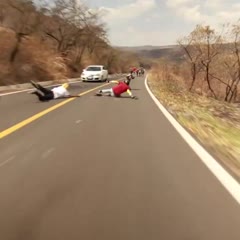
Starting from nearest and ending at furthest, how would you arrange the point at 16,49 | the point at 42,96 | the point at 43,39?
the point at 42,96, the point at 16,49, the point at 43,39

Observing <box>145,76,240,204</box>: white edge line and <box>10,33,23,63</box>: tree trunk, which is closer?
<box>145,76,240,204</box>: white edge line

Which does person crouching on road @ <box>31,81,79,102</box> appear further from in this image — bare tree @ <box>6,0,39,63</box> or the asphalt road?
bare tree @ <box>6,0,39,63</box>

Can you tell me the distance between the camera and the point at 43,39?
56375 mm

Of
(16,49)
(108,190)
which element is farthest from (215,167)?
(16,49)

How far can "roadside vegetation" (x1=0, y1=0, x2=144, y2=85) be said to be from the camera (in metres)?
40.1

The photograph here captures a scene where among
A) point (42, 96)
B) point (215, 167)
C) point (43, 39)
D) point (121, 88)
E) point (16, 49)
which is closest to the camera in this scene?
point (215, 167)

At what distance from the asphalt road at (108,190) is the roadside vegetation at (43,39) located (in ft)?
84.6

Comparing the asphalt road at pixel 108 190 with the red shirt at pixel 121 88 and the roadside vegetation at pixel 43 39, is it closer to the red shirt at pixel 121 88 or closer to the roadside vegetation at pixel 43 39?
the red shirt at pixel 121 88

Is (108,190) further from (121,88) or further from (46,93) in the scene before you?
(121,88)

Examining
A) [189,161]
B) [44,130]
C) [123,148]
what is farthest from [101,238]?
[44,130]

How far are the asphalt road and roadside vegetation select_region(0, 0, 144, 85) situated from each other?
25.8 m

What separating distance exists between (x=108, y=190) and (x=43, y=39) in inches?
2056

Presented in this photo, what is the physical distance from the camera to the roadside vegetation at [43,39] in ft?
131

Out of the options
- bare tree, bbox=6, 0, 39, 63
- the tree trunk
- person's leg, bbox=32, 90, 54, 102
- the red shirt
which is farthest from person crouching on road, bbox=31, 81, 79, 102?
bare tree, bbox=6, 0, 39, 63
